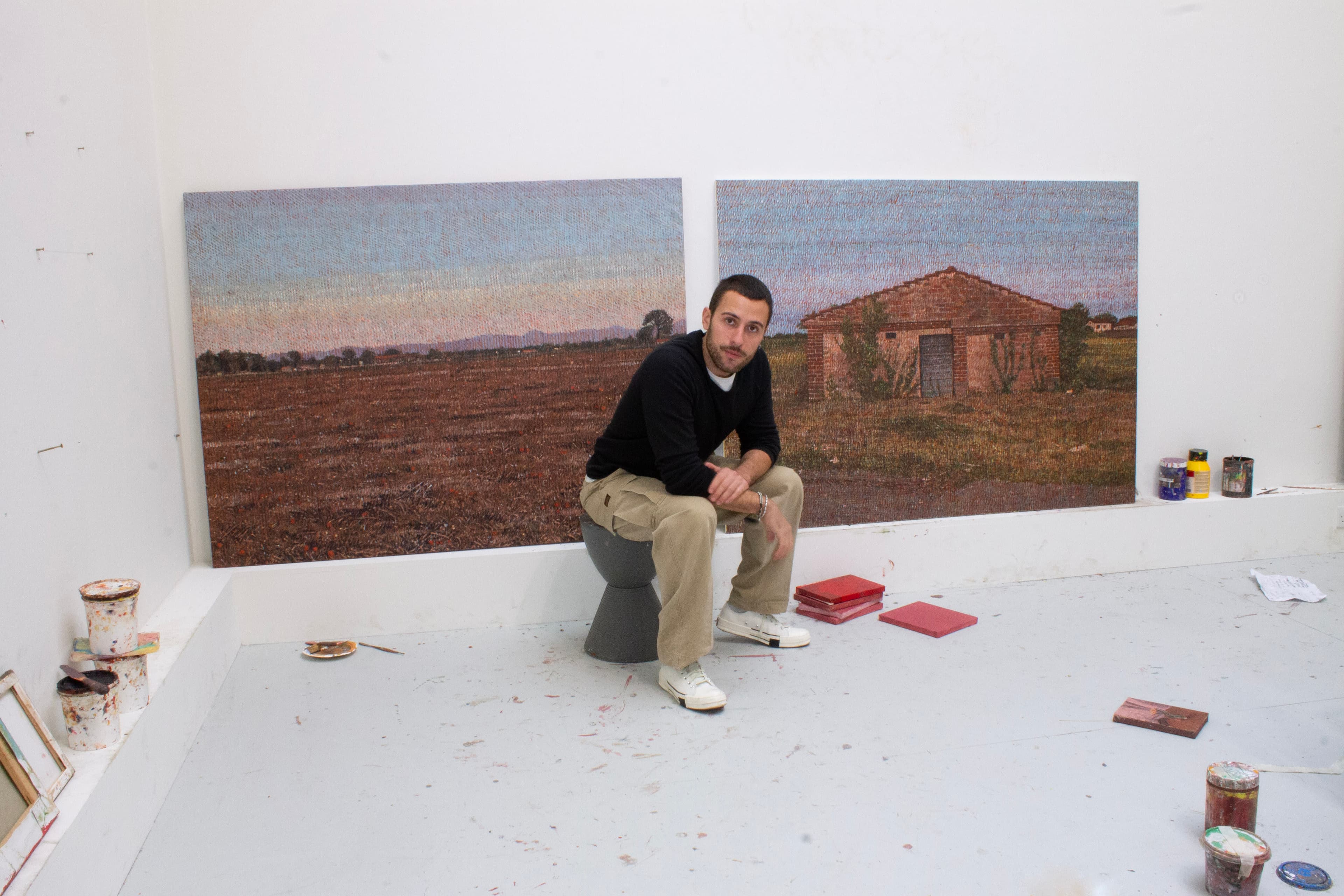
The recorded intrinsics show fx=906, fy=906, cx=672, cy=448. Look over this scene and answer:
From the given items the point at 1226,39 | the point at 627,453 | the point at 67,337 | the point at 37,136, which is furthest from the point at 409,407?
the point at 1226,39

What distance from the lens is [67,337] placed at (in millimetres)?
2016

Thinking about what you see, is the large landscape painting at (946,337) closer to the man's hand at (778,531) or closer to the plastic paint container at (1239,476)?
the plastic paint container at (1239,476)

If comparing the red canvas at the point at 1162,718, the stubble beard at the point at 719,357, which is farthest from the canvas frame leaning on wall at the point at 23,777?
the red canvas at the point at 1162,718

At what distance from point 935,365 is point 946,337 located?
11cm

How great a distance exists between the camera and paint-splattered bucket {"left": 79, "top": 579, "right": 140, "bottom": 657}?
74.2 inches

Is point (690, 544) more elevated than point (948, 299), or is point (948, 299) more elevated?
point (948, 299)

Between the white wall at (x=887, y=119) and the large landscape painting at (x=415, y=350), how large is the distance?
0.09 metres

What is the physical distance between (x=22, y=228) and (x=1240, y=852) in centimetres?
254

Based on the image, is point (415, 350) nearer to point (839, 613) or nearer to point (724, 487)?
point (724, 487)

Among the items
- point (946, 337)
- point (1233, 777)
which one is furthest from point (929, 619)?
point (1233, 777)

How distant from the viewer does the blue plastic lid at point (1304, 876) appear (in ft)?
5.17

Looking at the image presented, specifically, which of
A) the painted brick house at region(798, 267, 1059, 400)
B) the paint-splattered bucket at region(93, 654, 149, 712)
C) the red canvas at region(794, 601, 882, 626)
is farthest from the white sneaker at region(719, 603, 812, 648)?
the paint-splattered bucket at region(93, 654, 149, 712)

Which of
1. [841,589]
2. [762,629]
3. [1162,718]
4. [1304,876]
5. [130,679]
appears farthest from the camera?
[841,589]

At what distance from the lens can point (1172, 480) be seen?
11.5 ft
